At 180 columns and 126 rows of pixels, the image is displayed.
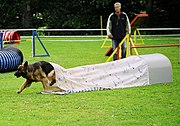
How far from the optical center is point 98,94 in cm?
1168

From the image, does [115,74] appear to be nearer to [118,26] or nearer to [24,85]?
[24,85]

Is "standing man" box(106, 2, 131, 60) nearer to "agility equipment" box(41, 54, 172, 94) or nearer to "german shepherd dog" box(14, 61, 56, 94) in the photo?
"agility equipment" box(41, 54, 172, 94)

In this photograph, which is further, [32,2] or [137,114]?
[32,2]

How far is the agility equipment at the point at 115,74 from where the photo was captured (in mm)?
12055

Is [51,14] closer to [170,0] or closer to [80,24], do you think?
[80,24]

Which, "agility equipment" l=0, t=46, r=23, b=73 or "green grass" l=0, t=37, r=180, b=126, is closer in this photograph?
"green grass" l=0, t=37, r=180, b=126

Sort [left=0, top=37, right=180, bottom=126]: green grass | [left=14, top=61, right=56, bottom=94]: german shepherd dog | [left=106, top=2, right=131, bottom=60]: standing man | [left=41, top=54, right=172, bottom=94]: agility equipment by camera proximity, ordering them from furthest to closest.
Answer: [left=106, top=2, right=131, bottom=60]: standing man → [left=41, top=54, right=172, bottom=94]: agility equipment → [left=14, top=61, right=56, bottom=94]: german shepherd dog → [left=0, top=37, right=180, bottom=126]: green grass

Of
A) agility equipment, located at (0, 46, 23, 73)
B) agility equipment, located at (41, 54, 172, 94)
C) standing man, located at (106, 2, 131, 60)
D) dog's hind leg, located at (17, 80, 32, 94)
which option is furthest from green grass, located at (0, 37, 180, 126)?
standing man, located at (106, 2, 131, 60)

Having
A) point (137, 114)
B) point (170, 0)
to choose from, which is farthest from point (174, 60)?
point (170, 0)

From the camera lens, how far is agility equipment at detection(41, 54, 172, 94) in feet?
39.5

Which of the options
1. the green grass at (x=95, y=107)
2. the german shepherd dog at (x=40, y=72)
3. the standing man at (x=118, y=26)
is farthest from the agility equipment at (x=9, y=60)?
the german shepherd dog at (x=40, y=72)

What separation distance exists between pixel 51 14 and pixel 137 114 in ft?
116

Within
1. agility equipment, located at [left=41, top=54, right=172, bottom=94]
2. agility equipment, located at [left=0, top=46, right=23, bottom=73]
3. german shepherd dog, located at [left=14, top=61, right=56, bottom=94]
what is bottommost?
agility equipment, located at [left=0, top=46, right=23, bottom=73]

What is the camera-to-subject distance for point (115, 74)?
12.8 metres
